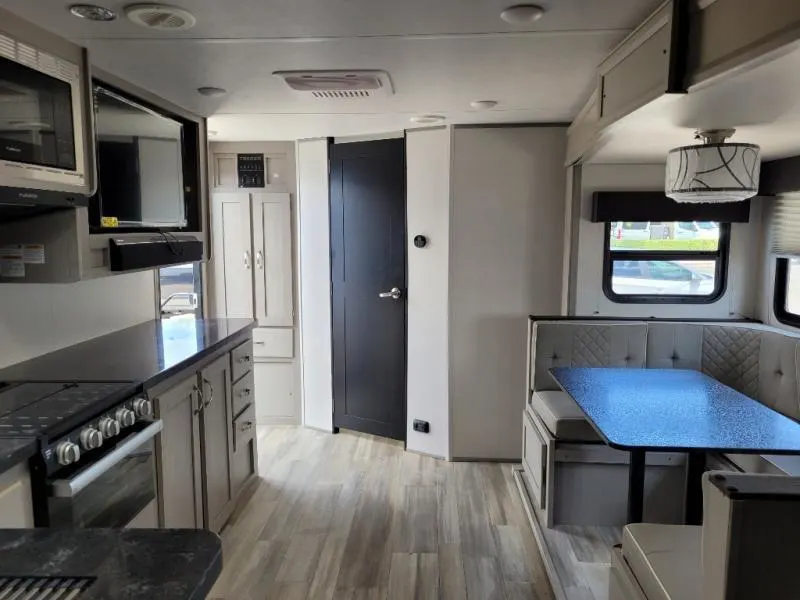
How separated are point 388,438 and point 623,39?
302 cm

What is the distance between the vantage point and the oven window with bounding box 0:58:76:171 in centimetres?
168

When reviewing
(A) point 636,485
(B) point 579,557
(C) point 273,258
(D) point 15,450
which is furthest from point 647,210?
(D) point 15,450

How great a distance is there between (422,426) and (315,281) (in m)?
1.32

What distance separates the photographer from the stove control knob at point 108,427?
69.8 inches

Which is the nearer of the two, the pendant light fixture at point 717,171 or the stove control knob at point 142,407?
the stove control knob at point 142,407

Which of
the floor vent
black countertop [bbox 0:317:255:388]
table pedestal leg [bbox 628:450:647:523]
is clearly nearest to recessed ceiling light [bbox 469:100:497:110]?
black countertop [bbox 0:317:255:388]

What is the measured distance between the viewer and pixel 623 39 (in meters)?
1.95

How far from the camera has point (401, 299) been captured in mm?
3916

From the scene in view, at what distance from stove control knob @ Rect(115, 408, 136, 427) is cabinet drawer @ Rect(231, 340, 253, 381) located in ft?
3.48

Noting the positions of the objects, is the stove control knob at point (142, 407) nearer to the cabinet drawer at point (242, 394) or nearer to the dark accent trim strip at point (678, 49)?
the cabinet drawer at point (242, 394)

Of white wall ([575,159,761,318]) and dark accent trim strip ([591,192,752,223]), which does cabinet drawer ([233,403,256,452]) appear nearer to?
white wall ([575,159,761,318])

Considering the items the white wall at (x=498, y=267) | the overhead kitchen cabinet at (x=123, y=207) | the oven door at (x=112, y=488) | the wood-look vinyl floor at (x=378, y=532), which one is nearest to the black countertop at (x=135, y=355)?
the oven door at (x=112, y=488)

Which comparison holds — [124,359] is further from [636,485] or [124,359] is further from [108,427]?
[636,485]

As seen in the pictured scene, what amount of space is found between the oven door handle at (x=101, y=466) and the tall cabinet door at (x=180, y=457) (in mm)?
148
